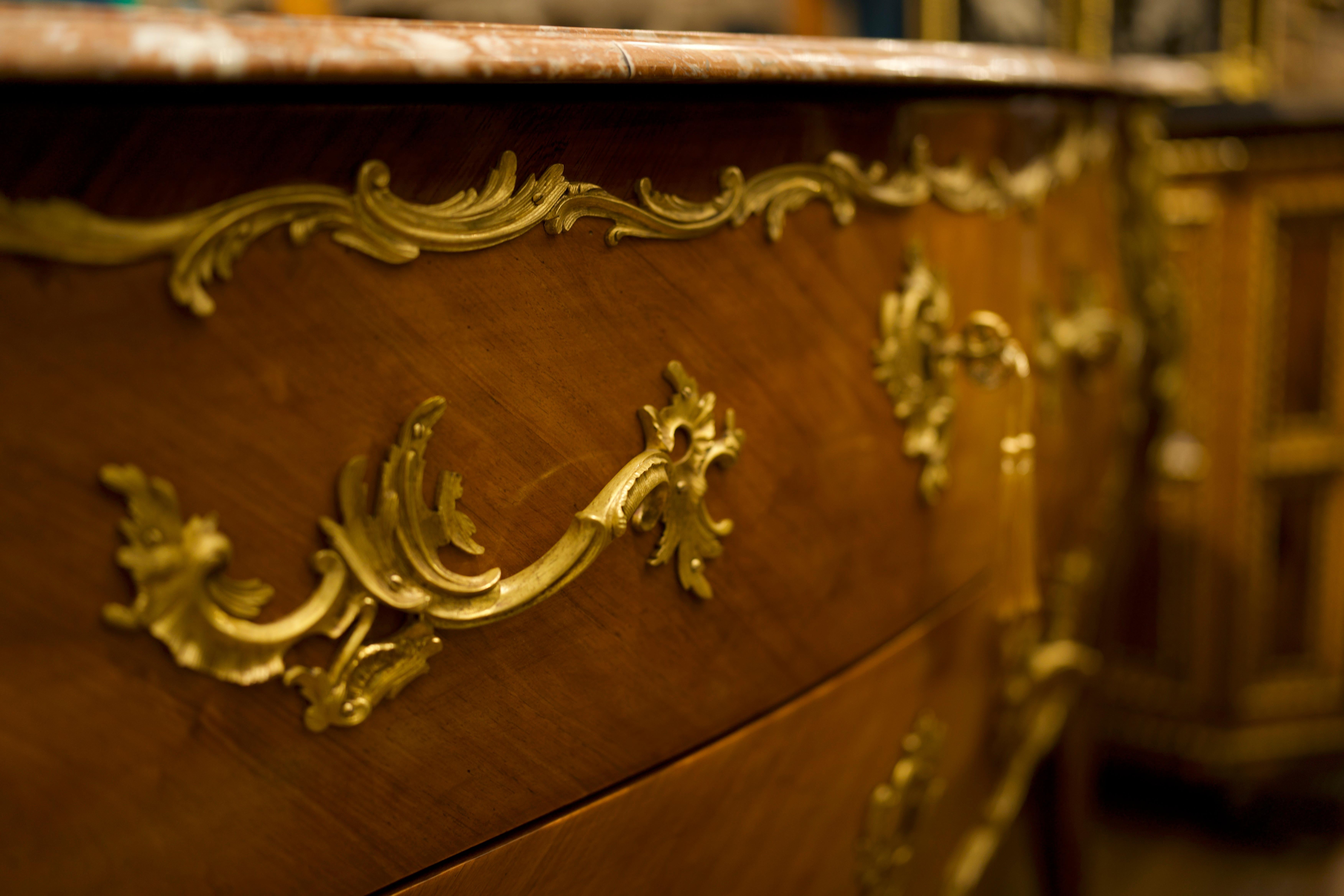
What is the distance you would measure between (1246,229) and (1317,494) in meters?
0.38

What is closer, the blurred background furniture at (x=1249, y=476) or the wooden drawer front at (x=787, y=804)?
the wooden drawer front at (x=787, y=804)

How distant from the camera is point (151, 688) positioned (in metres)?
0.26

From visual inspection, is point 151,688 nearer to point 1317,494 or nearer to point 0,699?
point 0,699

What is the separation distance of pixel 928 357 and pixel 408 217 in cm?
31

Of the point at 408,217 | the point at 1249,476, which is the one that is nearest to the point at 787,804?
the point at 408,217

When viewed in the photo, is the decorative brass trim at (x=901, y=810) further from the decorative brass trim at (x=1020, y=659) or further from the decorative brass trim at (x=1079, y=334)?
the decorative brass trim at (x=1079, y=334)

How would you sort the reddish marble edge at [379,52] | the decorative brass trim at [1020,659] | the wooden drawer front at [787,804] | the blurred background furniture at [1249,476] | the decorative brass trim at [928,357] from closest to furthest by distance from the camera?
the reddish marble edge at [379,52] → the wooden drawer front at [787,804] → the decorative brass trim at [928,357] → the decorative brass trim at [1020,659] → the blurred background furniture at [1249,476]

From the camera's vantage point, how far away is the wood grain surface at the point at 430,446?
0.24 m

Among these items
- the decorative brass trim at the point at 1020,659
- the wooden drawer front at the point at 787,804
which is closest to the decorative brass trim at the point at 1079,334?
the decorative brass trim at the point at 1020,659

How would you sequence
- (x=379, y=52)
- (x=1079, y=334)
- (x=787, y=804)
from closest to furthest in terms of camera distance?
(x=379, y=52) → (x=787, y=804) → (x=1079, y=334)

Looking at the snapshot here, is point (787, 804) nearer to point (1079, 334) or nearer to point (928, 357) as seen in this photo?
point (928, 357)

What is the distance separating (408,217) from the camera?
0.29m

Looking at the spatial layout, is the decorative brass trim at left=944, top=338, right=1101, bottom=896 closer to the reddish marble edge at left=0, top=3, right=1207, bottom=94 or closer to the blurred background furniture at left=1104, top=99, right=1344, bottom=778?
the reddish marble edge at left=0, top=3, right=1207, bottom=94

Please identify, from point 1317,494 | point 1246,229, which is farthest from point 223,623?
point 1317,494
